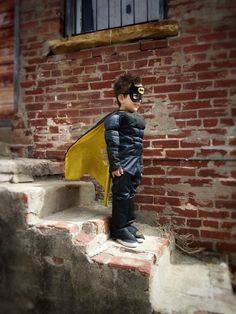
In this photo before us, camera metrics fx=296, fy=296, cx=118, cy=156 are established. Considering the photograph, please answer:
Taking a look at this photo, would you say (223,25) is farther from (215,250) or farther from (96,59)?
(215,250)

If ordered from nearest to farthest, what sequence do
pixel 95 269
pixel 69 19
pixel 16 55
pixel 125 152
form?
pixel 95 269 < pixel 125 152 < pixel 69 19 < pixel 16 55

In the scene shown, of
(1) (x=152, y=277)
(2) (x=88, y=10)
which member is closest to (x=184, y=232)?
(1) (x=152, y=277)

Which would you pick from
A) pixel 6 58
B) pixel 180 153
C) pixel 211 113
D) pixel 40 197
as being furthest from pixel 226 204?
pixel 6 58

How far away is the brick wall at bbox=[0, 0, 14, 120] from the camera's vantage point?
376 cm

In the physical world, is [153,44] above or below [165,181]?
above

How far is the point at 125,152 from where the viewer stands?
2.52 metres

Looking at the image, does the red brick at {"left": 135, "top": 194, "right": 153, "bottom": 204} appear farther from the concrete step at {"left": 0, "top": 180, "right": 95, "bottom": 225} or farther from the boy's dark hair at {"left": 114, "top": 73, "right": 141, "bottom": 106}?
the boy's dark hair at {"left": 114, "top": 73, "right": 141, "bottom": 106}

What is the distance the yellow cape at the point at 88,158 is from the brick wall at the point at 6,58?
140 cm

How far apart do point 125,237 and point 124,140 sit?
822 millimetres

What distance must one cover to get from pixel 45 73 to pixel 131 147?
5.78ft

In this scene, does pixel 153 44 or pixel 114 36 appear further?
pixel 114 36

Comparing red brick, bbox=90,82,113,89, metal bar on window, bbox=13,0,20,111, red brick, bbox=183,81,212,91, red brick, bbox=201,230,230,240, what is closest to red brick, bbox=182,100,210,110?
red brick, bbox=183,81,212,91

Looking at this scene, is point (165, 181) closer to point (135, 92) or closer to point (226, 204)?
point (226, 204)

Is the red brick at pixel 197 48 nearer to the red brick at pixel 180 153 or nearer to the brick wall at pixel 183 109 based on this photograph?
the brick wall at pixel 183 109
